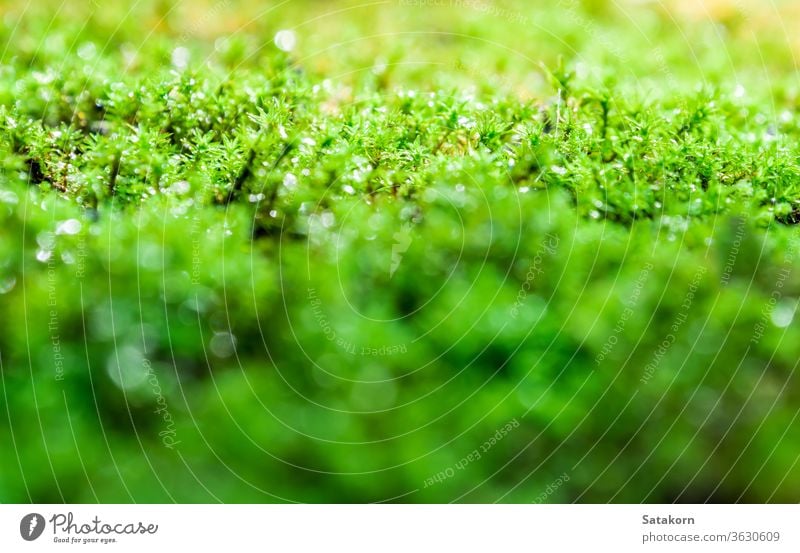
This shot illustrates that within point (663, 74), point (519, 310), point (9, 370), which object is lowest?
point (9, 370)

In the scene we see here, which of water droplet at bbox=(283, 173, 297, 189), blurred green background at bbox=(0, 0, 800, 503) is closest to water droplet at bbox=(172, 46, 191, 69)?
blurred green background at bbox=(0, 0, 800, 503)

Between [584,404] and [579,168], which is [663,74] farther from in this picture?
[584,404]

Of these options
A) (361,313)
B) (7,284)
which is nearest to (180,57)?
(7,284)

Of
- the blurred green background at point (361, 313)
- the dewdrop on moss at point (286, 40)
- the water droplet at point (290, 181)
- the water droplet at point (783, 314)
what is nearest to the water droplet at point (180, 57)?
the blurred green background at point (361, 313)

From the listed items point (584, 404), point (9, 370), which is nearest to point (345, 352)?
point (584, 404)

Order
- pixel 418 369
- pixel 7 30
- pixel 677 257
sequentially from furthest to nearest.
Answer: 1. pixel 7 30
2. pixel 677 257
3. pixel 418 369

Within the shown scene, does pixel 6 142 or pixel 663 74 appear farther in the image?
pixel 663 74

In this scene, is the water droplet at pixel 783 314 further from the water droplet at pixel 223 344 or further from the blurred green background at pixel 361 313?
the water droplet at pixel 223 344
